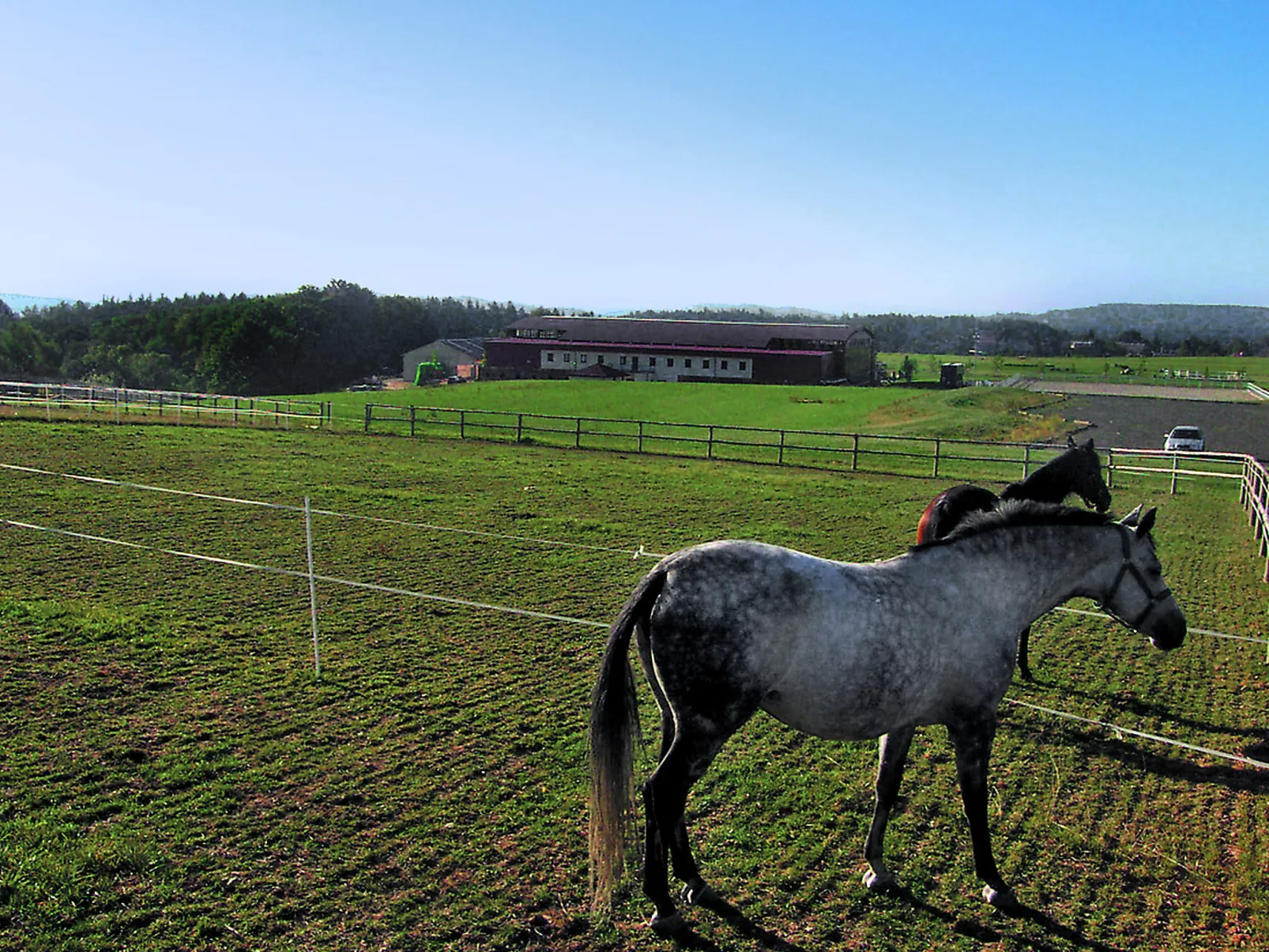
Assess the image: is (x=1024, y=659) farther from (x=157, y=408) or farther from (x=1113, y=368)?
(x=1113, y=368)

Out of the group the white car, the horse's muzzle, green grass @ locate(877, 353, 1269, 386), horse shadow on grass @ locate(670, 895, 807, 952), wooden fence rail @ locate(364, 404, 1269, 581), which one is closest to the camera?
horse shadow on grass @ locate(670, 895, 807, 952)

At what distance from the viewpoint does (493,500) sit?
15703mm

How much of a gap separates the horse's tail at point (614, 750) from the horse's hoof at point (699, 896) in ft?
1.29

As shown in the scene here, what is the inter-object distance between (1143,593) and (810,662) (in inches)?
79.7

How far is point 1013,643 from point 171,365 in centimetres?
9199

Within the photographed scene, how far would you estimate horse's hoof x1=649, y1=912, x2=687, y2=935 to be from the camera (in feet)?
13.5

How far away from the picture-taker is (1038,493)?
7.16 meters

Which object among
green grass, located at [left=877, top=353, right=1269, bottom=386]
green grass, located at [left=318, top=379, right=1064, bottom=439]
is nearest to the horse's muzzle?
green grass, located at [left=318, top=379, right=1064, bottom=439]

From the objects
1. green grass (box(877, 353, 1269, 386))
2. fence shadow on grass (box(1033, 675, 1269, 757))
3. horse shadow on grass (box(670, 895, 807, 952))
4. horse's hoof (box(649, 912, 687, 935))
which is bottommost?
fence shadow on grass (box(1033, 675, 1269, 757))

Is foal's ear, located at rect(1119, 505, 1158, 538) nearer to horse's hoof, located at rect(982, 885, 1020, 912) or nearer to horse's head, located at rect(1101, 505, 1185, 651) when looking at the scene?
horse's head, located at rect(1101, 505, 1185, 651)

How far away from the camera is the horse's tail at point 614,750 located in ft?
13.6

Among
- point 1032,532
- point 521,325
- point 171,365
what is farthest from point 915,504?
point 171,365

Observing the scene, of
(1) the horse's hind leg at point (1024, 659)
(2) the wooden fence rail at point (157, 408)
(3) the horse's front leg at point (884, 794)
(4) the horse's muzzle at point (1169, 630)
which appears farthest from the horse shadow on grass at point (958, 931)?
(2) the wooden fence rail at point (157, 408)

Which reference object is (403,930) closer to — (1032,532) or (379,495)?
(1032,532)
